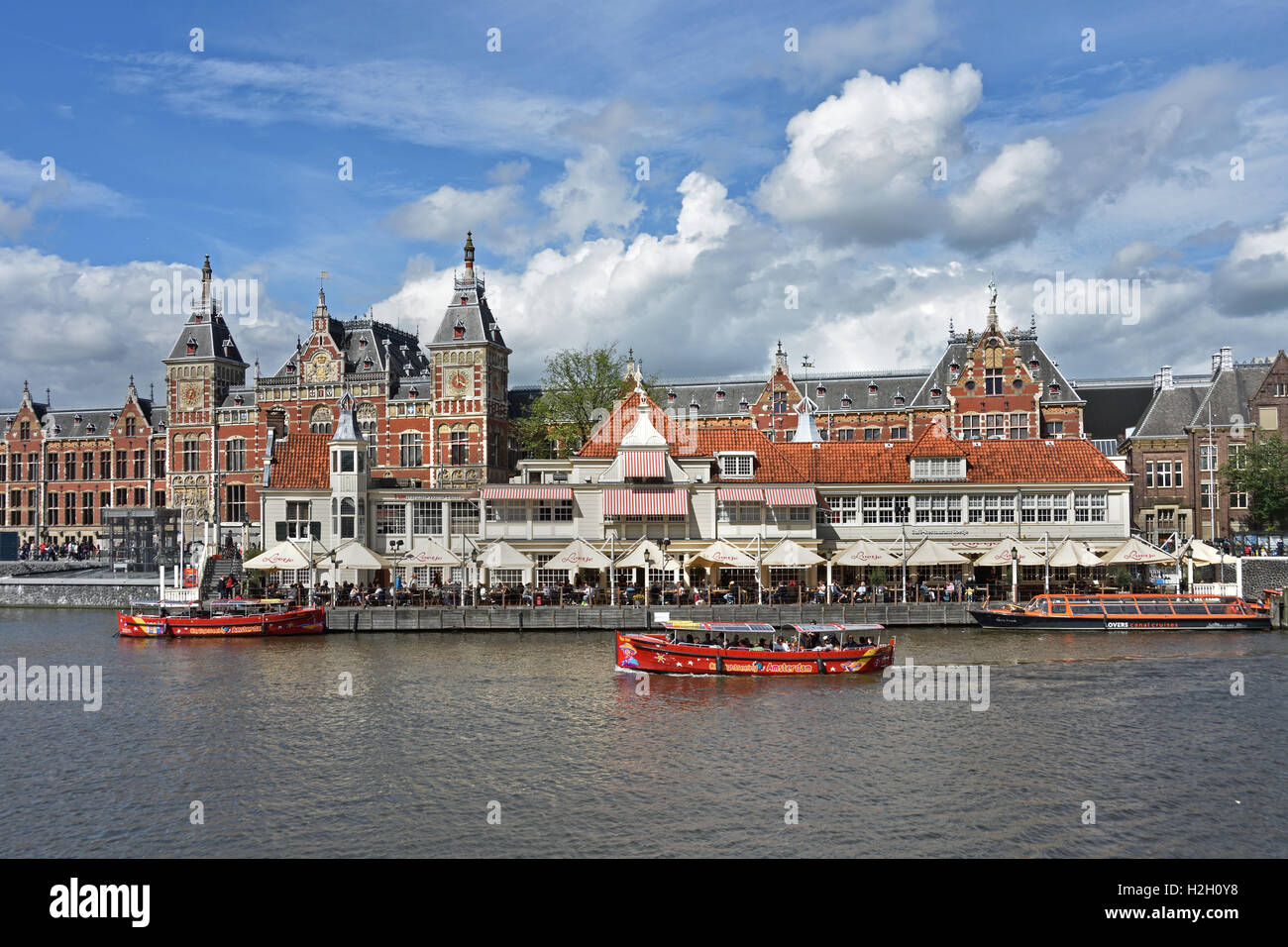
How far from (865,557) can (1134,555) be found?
16606 millimetres

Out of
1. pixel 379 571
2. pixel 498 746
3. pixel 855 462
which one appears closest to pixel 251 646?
pixel 379 571

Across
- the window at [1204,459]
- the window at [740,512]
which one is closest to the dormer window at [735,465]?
the window at [740,512]

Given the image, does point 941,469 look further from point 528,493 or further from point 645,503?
point 528,493

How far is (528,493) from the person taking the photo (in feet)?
241

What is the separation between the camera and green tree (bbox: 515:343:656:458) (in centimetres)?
10162

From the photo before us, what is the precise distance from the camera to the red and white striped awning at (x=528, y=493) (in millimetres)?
73000

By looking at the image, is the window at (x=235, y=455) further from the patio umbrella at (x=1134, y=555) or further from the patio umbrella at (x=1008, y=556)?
the patio umbrella at (x=1134, y=555)

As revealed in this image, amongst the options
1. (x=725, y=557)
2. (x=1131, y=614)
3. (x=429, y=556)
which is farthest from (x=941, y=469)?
(x=429, y=556)

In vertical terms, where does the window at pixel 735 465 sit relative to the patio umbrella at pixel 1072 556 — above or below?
above

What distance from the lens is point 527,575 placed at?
7131 centimetres

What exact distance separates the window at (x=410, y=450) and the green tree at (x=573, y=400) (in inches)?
390

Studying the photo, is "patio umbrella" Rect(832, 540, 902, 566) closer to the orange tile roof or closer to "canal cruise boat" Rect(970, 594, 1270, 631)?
"canal cruise boat" Rect(970, 594, 1270, 631)
